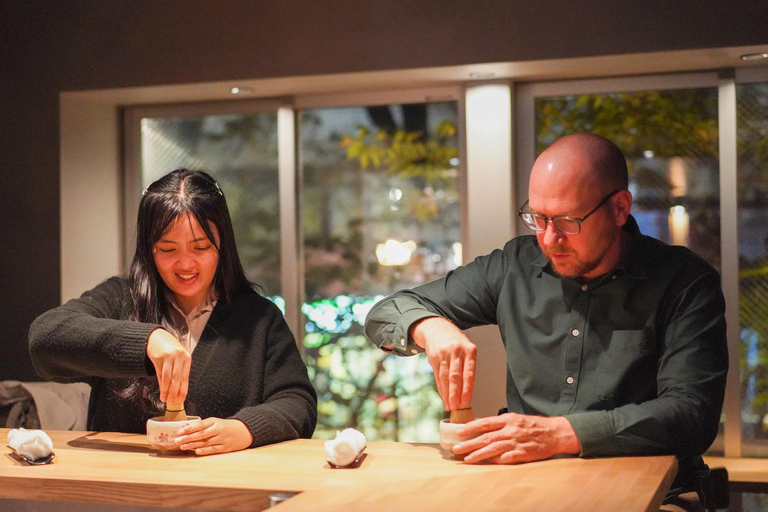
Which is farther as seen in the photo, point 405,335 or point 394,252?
point 394,252

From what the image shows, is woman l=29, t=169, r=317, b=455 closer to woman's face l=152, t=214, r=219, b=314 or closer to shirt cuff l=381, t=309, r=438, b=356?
woman's face l=152, t=214, r=219, b=314

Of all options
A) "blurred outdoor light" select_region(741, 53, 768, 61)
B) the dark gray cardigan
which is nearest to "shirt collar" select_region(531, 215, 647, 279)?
the dark gray cardigan

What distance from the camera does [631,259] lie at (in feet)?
7.18

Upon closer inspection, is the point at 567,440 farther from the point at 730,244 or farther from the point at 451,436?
the point at 730,244

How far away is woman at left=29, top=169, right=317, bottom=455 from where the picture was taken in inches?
90.6

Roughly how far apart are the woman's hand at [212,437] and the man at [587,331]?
464mm

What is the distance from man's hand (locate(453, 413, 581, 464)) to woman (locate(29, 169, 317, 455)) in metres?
0.54

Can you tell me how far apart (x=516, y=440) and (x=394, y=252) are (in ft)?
8.73

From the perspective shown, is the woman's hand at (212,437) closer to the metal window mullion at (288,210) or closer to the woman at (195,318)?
the woman at (195,318)

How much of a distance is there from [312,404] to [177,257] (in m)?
0.55

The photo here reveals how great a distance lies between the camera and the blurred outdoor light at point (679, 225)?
3.96 metres

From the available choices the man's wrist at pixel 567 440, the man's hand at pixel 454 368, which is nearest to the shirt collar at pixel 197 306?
the man's hand at pixel 454 368

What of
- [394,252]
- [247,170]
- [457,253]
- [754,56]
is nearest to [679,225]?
[754,56]

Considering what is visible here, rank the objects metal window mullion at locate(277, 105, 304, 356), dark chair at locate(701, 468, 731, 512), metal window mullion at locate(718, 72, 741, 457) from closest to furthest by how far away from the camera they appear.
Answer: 1. dark chair at locate(701, 468, 731, 512)
2. metal window mullion at locate(718, 72, 741, 457)
3. metal window mullion at locate(277, 105, 304, 356)
